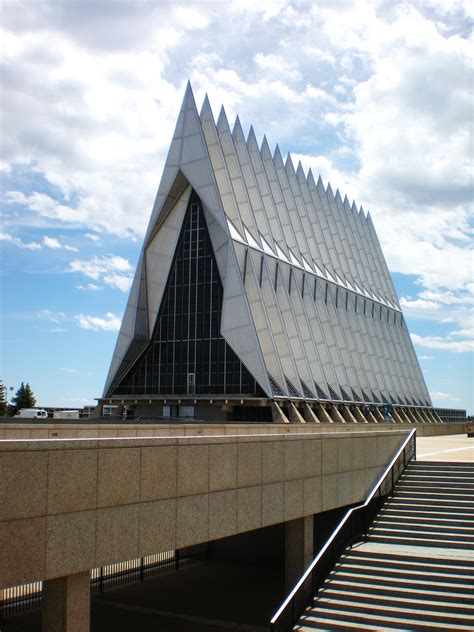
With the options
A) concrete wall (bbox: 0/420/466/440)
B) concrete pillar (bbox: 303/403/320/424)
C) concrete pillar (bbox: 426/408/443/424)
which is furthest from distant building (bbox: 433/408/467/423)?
concrete wall (bbox: 0/420/466/440)

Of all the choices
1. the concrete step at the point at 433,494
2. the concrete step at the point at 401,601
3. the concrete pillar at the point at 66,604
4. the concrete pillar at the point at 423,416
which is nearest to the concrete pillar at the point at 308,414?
the concrete step at the point at 433,494

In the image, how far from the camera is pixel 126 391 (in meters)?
49.3

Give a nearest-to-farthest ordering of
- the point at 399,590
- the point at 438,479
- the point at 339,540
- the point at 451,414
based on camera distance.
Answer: the point at 399,590, the point at 339,540, the point at 438,479, the point at 451,414

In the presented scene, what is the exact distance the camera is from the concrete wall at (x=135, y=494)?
8.87 meters

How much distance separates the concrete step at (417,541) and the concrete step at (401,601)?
7.92 ft

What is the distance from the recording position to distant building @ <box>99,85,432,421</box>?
44.8 meters

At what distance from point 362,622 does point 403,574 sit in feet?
6.20

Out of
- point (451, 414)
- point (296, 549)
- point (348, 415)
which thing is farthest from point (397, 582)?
point (451, 414)

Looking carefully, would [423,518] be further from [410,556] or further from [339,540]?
[339,540]

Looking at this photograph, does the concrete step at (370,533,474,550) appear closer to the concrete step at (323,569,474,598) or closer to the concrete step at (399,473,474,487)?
the concrete step at (323,569,474,598)

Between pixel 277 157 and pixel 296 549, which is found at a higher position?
pixel 277 157

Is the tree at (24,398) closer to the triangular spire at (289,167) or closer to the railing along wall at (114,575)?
the triangular spire at (289,167)

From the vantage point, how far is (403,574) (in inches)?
601

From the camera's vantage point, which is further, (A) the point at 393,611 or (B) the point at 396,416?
(B) the point at 396,416
